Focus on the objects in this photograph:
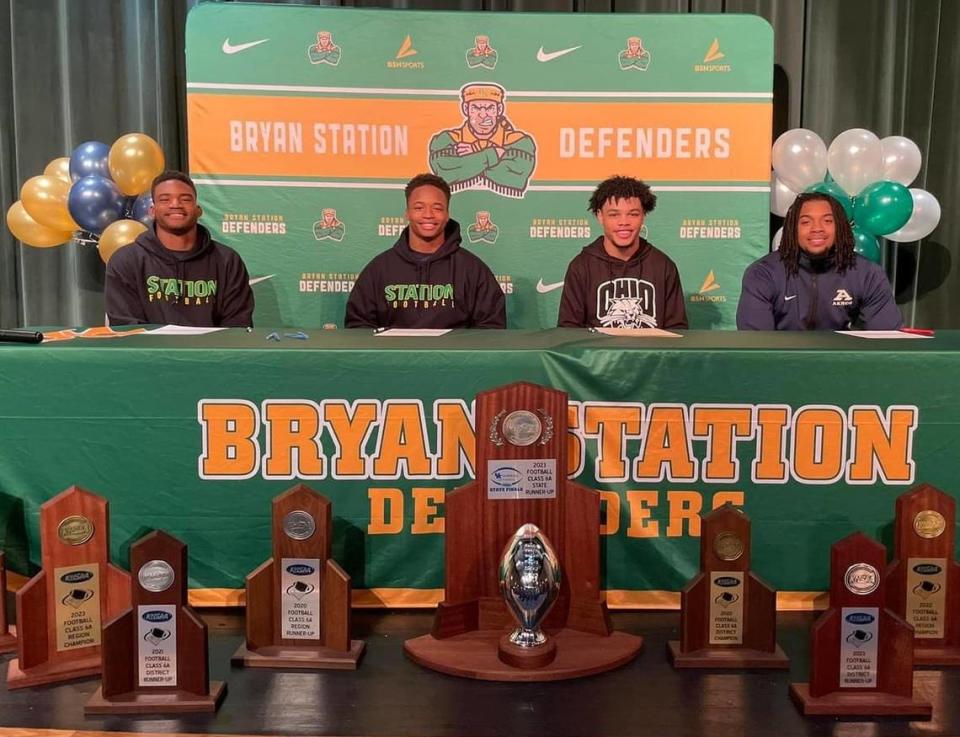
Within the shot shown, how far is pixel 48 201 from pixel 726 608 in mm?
3600

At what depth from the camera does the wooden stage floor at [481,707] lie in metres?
1.24

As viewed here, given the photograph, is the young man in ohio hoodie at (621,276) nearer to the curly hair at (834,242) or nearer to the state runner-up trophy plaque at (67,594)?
the curly hair at (834,242)

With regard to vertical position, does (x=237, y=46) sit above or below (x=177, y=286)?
above

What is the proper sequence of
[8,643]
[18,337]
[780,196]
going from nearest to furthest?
[8,643]
[18,337]
[780,196]

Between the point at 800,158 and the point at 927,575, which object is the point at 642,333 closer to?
the point at 927,575

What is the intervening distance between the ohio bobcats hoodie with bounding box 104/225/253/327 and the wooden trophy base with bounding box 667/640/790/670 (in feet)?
6.80

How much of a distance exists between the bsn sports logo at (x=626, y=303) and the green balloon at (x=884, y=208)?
142 centimetres

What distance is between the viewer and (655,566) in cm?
169

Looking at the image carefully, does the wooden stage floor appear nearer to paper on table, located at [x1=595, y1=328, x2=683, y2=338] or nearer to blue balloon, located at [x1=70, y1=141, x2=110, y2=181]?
paper on table, located at [x1=595, y1=328, x2=683, y2=338]

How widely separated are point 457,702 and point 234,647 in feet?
1.42

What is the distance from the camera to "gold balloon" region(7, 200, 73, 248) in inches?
162

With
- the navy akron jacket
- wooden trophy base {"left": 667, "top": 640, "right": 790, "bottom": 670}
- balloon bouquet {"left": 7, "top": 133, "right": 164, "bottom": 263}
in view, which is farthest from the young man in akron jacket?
balloon bouquet {"left": 7, "top": 133, "right": 164, "bottom": 263}

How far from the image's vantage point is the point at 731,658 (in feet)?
4.75

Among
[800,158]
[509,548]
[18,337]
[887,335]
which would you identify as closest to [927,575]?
[887,335]
